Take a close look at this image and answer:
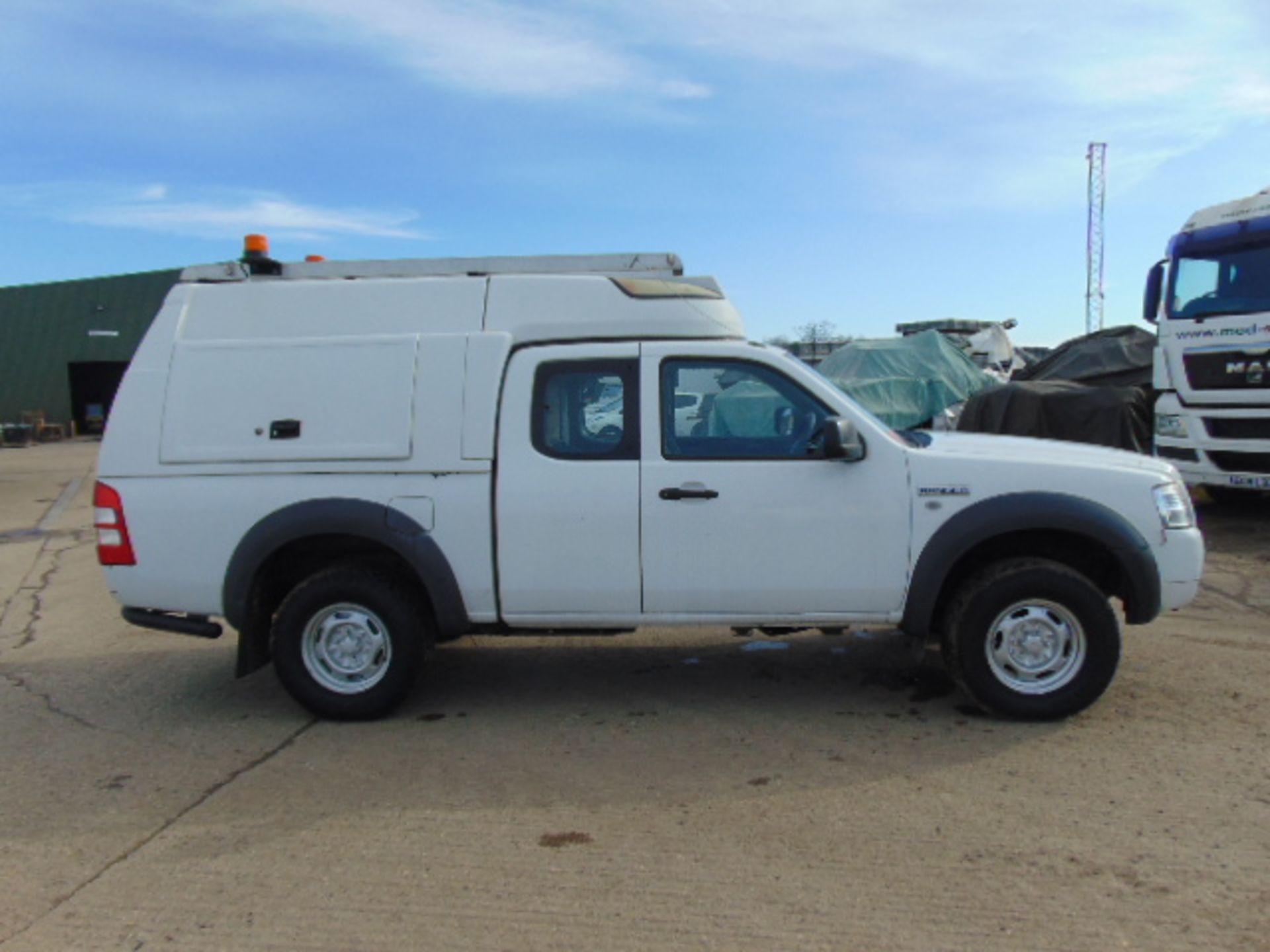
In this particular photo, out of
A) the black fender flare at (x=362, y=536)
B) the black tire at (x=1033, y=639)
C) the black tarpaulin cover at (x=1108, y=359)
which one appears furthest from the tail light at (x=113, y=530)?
the black tarpaulin cover at (x=1108, y=359)

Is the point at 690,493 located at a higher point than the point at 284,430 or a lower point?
lower

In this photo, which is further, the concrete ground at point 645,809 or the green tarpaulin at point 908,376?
the green tarpaulin at point 908,376

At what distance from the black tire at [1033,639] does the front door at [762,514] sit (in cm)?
41

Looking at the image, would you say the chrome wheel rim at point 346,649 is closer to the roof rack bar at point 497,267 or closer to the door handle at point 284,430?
the door handle at point 284,430

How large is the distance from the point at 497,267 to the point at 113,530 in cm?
239

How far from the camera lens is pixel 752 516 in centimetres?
459

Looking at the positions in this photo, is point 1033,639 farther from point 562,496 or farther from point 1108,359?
point 1108,359

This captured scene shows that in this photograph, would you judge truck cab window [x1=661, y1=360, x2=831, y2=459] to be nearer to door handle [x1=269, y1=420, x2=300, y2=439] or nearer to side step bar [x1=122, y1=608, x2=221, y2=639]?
door handle [x1=269, y1=420, x2=300, y2=439]

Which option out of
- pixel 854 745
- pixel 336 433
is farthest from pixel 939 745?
pixel 336 433

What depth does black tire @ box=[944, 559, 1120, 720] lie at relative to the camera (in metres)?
4.55

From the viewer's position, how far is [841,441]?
14.6ft

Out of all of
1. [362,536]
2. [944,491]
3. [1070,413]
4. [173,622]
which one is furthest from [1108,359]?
[173,622]

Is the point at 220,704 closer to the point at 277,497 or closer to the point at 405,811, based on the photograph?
the point at 277,497

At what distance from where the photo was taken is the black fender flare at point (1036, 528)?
4.49 m
